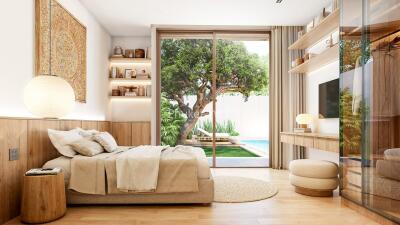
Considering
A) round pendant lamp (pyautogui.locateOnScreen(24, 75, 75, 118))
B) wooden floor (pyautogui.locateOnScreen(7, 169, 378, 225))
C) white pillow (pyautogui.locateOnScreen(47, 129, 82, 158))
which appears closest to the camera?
wooden floor (pyautogui.locateOnScreen(7, 169, 378, 225))

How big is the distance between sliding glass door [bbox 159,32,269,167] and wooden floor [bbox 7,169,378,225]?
247 centimetres

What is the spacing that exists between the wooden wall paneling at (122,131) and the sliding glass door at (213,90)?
747 mm

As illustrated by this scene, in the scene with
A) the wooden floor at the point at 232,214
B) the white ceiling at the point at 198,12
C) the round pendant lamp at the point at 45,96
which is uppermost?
the white ceiling at the point at 198,12

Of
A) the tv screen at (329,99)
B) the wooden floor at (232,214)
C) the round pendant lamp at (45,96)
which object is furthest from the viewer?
the tv screen at (329,99)

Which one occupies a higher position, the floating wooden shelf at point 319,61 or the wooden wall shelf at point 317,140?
the floating wooden shelf at point 319,61

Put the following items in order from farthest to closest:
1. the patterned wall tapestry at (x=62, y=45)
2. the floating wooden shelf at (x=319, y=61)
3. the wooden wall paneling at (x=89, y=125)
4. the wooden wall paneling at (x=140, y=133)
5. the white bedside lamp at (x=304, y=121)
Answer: the wooden wall paneling at (x=140, y=133) → the white bedside lamp at (x=304, y=121) → the wooden wall paneling at (x=89, y=125) → the floating wooden shelf at (x=319, y=61) → the patterned wall tapestry at (x=62, y=45)

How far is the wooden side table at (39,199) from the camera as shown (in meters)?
2.29

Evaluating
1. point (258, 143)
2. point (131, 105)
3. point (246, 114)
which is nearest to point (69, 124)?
point (131, 105)

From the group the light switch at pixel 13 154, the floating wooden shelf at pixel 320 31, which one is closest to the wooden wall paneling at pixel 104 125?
the light switch at pixel 13 154

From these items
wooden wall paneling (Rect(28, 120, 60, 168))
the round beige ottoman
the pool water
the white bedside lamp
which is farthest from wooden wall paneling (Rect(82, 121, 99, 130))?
the pool water

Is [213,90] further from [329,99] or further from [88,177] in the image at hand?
[88,177]

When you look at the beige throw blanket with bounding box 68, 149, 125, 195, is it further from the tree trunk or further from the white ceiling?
the tree trunk

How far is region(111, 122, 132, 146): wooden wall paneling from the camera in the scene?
523cm

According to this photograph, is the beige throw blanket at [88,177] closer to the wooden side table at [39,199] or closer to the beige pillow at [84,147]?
the beige pillow at [84,147]
